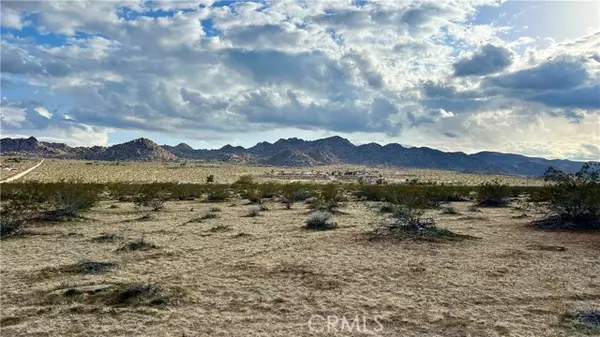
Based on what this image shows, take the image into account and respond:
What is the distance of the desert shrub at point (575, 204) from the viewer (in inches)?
760

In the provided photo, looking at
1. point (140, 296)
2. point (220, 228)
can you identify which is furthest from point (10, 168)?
point (140, 296)

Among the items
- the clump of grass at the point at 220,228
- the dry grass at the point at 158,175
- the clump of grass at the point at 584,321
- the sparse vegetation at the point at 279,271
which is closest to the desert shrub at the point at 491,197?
the sparse vegetation at the point at 279,271

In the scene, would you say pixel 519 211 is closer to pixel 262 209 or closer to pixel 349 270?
A: pixel 262 209

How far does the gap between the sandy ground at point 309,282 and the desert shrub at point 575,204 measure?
2.24 meters

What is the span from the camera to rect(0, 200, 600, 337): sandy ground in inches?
325

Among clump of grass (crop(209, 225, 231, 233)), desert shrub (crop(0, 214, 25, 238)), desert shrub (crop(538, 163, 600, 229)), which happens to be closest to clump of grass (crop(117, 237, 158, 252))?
clump of grass (crop(209, 225, 231, 233))

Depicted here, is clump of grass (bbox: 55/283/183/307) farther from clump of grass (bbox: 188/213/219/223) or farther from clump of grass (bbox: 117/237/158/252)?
clump of grass (bbox: 188/213/219/223)

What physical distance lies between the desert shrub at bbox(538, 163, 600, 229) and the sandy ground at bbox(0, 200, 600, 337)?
7.34 feet

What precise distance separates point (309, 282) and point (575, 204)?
45.6 ft

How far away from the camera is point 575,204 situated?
19719 mm

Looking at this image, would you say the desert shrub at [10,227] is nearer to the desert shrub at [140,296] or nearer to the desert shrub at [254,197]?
the desert shrub at [140,296]

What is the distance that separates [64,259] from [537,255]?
12.9 metres

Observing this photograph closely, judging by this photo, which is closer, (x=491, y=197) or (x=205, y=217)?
(x=205, y=217)

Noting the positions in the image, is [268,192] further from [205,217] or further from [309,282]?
[309,282]
